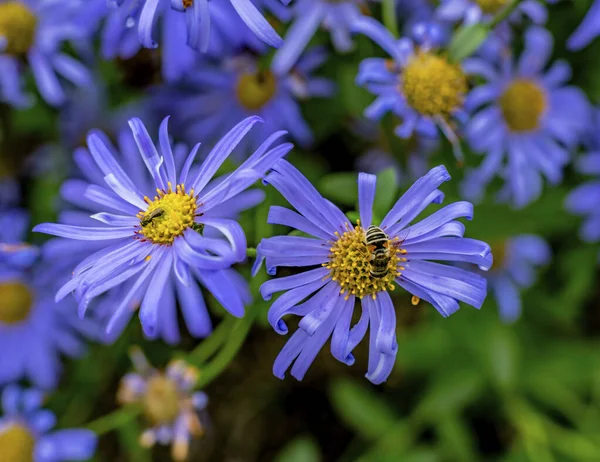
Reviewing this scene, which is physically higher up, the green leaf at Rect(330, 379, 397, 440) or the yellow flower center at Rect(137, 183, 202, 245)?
the yellow flower center at Rect(137, 183, 202, 245)

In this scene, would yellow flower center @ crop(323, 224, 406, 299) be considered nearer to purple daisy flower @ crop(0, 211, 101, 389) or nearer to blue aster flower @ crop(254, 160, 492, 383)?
blue aster flower @ crop(254, 160, 492, 383)

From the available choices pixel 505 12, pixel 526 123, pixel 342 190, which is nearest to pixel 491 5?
pixel 505 12

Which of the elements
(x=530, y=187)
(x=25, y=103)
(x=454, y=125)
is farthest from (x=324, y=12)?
(x=25, y=103)

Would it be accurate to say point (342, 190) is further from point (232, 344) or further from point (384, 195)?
point (232, 344)

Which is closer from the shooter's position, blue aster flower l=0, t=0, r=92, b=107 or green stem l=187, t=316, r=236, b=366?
green stem l=187, t=316, r=236, b=366

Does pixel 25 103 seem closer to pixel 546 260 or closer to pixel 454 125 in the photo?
pixel 454 125

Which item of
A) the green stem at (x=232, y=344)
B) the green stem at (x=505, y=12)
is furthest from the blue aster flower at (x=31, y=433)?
the green stem at (x=505, y=12)

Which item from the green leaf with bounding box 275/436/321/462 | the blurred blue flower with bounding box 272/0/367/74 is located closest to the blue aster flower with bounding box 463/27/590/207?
the blurred blue flower with bounding box 272/0/367/74
